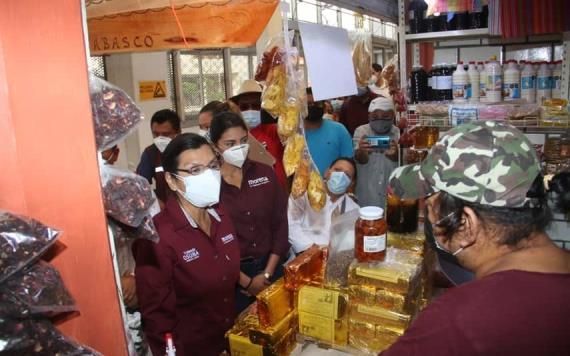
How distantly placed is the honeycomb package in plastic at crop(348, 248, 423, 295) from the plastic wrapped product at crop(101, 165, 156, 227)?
2.44ft

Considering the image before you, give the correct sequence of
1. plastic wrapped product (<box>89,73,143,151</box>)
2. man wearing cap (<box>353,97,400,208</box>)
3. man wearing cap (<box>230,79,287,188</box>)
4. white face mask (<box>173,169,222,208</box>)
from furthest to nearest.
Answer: man wearing cap (<box>353,97,400,208</box>)
man wearing cap (<box>230,79,287,188</box>)
white face mask (<box>173,169,222,208</box>)
plastic wrapped product (<box>89,73,143,151</box>)

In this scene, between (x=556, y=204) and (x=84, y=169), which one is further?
(x=556, y=204)

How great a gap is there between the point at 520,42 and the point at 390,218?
74.0 inches

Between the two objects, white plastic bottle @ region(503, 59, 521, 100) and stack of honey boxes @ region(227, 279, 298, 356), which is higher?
white plastic bottle @ region(503, 59, 521, 100)

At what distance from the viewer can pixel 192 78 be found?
21.9 ft

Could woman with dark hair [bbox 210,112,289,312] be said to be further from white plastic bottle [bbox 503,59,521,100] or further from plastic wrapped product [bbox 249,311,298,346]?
white plastic bottle [bbox 503,59,521,100]

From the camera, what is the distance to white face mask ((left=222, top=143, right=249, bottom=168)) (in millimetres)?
2475

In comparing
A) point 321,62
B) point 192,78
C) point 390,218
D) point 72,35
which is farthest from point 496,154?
point 192,78

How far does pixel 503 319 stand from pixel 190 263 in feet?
4.08

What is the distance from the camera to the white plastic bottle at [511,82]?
244cm

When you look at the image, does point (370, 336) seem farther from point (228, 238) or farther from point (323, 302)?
point (228, 238)

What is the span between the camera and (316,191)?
2.21 metres

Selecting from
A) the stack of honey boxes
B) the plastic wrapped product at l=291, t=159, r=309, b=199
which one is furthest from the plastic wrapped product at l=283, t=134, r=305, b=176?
the stack of honey boxes

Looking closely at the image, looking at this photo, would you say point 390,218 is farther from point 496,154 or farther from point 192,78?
point 192,78
